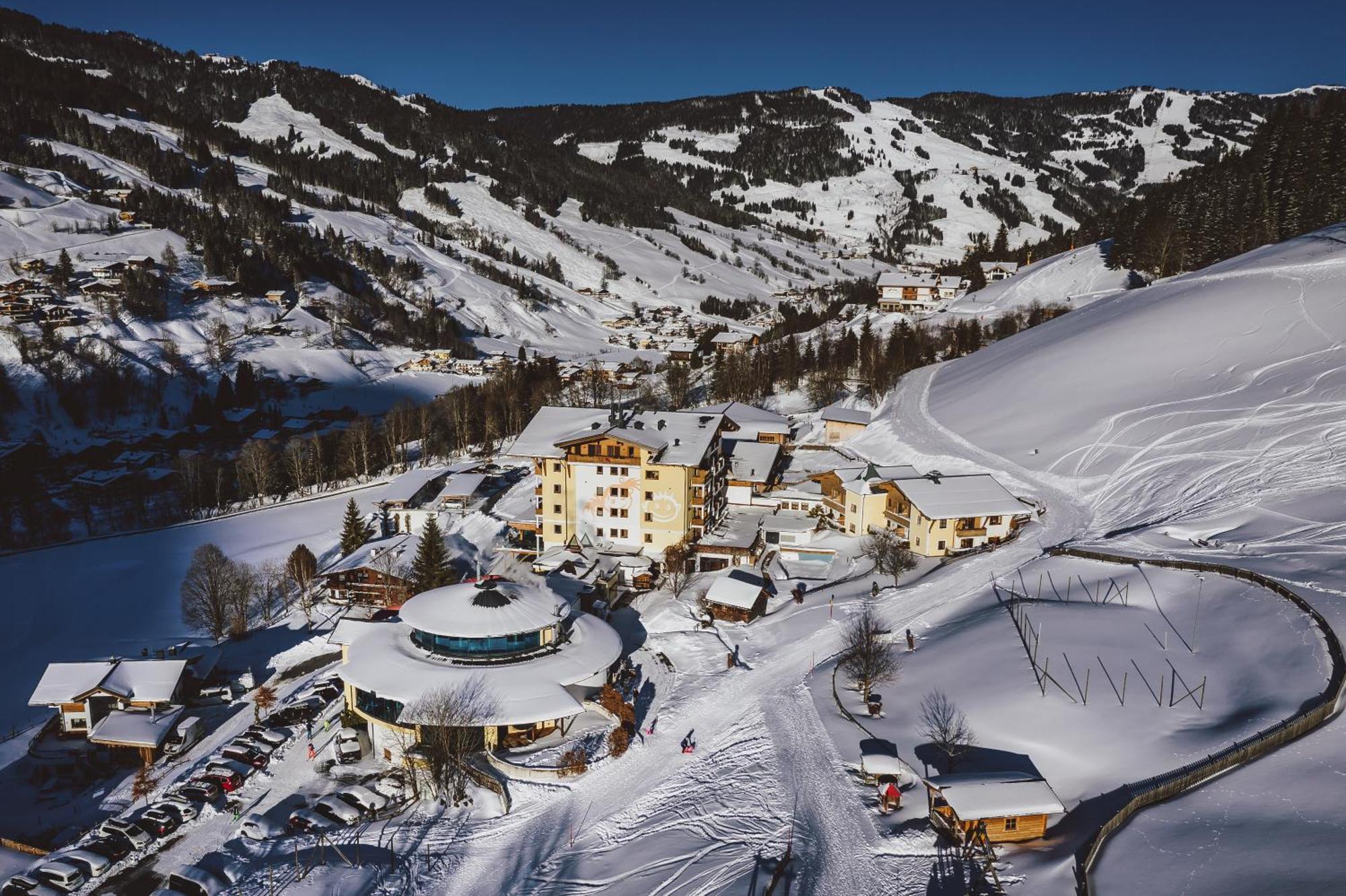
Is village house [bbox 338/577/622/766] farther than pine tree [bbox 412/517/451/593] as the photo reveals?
No

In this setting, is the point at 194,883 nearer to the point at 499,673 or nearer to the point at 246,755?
the point at 246,755

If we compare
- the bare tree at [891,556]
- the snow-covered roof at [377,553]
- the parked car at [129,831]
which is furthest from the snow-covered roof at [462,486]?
the parked car at [129,831]

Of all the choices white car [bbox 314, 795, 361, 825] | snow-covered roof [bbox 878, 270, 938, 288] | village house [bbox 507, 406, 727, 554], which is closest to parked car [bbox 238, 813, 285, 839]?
white car [bbox 314, 795, 361, 825]

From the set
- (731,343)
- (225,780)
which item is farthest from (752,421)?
(731,343)

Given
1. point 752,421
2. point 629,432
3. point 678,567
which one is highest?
point 629,432

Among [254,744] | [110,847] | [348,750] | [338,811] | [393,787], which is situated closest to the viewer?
[338,811]

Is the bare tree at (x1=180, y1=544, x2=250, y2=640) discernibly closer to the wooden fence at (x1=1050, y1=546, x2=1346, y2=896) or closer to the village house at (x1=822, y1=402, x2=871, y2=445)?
the village house at (x1=822, y1=402, x2=871, y2=445)
